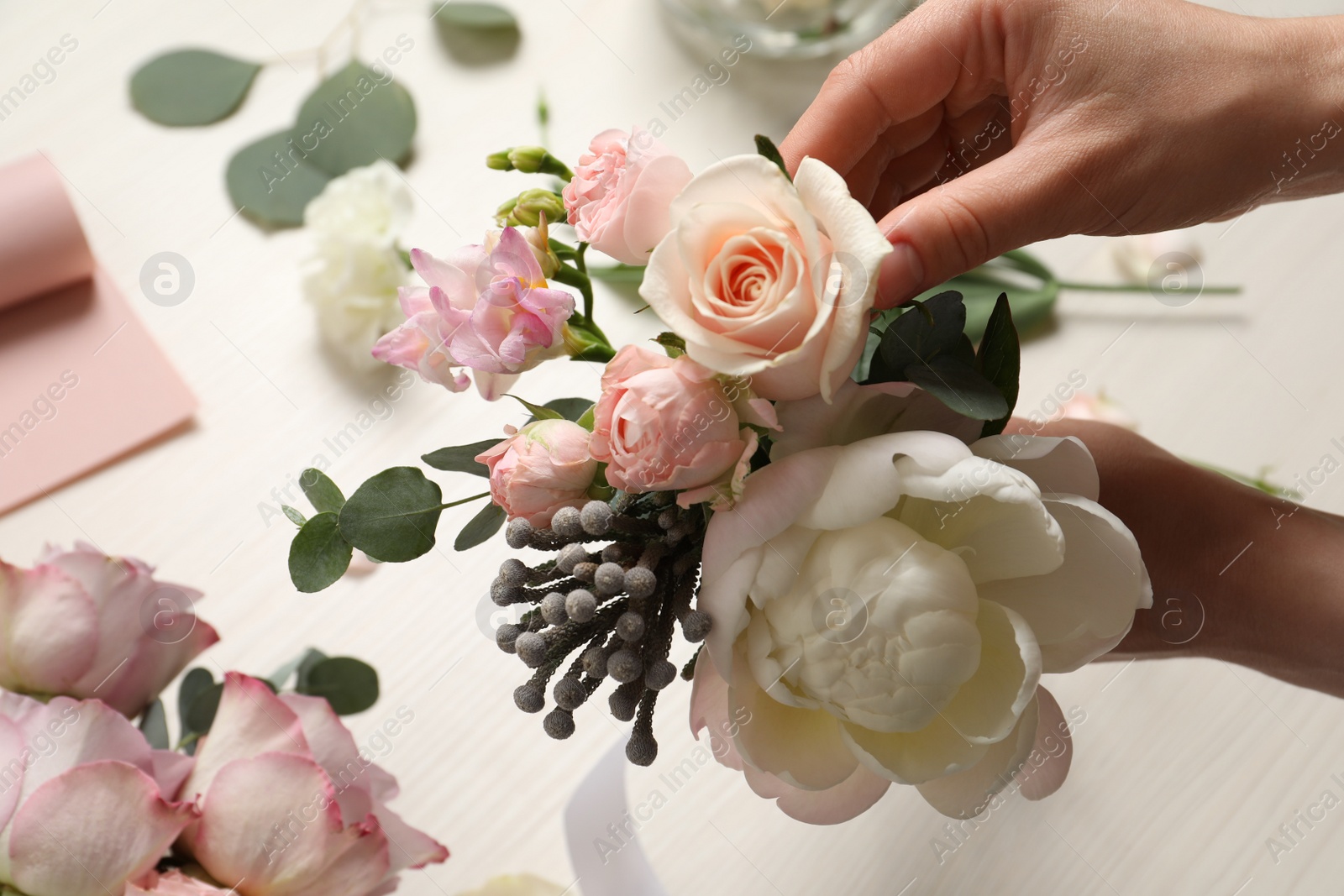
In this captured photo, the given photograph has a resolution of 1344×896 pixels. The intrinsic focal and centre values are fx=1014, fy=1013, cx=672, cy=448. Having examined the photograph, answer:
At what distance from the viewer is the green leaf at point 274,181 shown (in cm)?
64

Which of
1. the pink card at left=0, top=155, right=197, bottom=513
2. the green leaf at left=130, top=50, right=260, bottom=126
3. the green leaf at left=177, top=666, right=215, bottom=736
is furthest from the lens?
the green leaf at left=130, top=50, right=260, bottom=126

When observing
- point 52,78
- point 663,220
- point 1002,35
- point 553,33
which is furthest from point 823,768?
point 52,78

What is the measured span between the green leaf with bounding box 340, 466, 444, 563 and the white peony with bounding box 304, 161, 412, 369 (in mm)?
269

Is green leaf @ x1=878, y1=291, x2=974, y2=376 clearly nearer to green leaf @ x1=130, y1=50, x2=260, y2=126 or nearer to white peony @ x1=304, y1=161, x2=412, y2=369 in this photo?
white peony @ x1=304, y1=161, x2=412, y2=369

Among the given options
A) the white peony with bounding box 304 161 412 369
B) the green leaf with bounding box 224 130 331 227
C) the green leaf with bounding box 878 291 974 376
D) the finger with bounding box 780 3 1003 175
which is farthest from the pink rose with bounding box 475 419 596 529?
the green leaf with bounding box 224 130 331 227

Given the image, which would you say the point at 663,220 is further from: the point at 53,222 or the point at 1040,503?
the point at 53,222

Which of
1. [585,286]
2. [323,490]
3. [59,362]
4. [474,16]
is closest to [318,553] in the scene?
[323,490]

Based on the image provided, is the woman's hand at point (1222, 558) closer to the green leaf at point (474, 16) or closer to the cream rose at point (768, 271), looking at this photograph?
the cream rose at point (768, 271)

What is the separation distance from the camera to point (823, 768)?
1.02 feet

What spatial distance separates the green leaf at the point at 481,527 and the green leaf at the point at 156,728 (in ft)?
0.56

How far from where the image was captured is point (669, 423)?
26cm

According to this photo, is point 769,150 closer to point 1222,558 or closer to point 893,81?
point 893,81

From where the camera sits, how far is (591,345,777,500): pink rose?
0.26 meters

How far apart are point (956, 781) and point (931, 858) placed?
0.58ft
